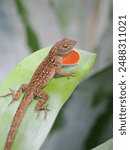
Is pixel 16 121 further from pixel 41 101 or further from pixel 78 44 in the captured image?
pixel 78 44

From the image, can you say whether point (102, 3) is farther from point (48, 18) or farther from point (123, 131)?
point (123, 131)

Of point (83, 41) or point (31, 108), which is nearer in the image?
point (31, 108)

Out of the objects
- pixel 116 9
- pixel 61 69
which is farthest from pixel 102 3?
pixel 61 69

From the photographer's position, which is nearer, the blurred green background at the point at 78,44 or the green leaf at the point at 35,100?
the green leaf at the point at 35,100

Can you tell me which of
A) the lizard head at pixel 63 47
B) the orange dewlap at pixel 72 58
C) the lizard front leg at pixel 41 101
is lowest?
the lizard front leg at pixel 41 101

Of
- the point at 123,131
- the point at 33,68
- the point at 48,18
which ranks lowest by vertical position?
the point at 123,131

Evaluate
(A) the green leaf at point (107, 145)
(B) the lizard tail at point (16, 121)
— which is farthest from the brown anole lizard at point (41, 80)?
(A) the green leaf at point (107, 145)

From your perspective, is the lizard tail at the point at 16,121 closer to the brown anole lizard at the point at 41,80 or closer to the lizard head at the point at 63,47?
the brown anole lizard at the point at 41,80

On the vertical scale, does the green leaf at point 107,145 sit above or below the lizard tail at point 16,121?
below
